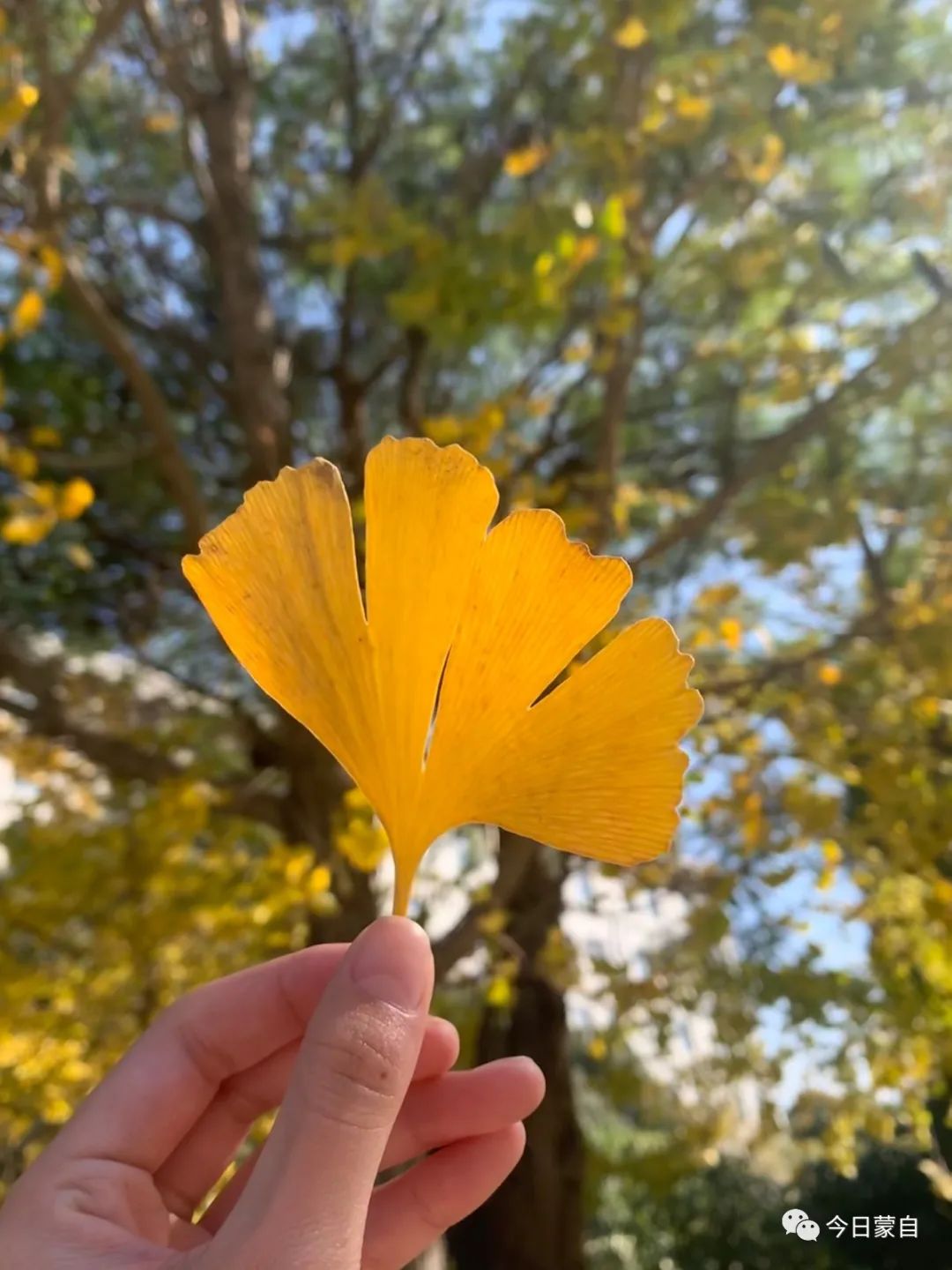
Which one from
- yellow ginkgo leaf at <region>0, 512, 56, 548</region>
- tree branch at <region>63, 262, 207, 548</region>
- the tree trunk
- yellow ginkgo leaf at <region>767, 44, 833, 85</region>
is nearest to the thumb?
yellow ginkgo leaf at <region>0, 512, 56, 548</region>

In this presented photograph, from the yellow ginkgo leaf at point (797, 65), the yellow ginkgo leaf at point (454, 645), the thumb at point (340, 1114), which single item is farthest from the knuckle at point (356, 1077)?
the yellow ginkgo leaf at point (797, 65)

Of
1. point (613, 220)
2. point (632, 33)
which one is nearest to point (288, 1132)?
point (613, 220)

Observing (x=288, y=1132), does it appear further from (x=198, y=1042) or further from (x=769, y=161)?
(x=769, y=161)

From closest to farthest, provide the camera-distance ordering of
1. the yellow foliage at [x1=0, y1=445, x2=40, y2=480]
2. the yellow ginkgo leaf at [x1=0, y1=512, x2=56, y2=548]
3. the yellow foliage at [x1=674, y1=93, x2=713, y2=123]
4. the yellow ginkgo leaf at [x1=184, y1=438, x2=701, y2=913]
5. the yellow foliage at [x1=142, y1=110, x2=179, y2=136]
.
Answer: the yellow ginkgo leaf at [x1=184, y1=438, x2=701, y2=913] → the yellow ginkgo leaf at [x1=0, y1=512, x2=56, y2=548] → the yellow foliage at [x1=674, y1=93, x2=713, y2=123] → the yellow foliage at [x1=0, y1=445, x2=40, y2=480] → the yellow foliage at [x1=142, y1=110, x2=179, y2=136]

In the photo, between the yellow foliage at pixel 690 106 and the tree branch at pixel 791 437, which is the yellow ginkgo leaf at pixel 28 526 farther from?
the yellow foliage at pixel 690 106

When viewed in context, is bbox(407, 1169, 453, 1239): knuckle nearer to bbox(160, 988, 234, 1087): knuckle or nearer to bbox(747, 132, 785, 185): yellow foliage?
bbox(160, 988, 234, 1087): knuckle
